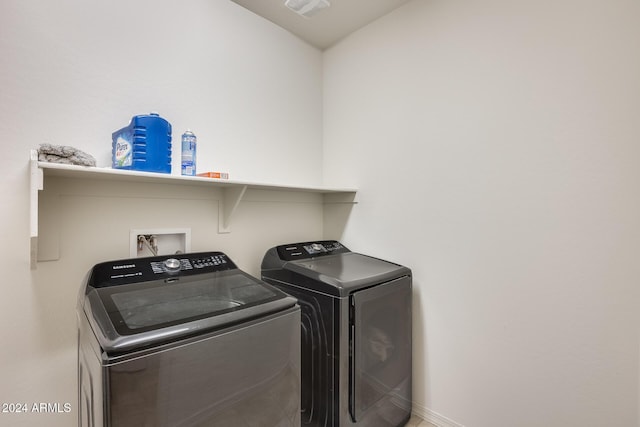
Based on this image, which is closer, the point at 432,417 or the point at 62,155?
the point at 62,155

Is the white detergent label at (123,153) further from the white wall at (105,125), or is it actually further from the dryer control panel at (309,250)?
the dryer control panel at (309,250)

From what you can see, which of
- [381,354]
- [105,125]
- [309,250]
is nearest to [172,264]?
[105,125]

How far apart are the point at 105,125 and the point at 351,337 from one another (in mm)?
1632

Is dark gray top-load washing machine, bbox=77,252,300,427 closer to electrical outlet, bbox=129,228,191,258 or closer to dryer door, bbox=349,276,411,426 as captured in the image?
electrical outlet, bbox=129,228,191,258

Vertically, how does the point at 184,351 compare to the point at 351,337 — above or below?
above

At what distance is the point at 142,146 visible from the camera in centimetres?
139

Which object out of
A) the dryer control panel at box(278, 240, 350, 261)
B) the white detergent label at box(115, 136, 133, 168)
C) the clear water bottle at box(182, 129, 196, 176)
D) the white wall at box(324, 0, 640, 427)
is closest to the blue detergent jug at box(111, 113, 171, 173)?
the white detergent label at box(115, 136, 133, 168)

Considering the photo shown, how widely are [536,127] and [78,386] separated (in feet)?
8.19

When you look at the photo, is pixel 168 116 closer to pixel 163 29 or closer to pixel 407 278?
pixel 163 29

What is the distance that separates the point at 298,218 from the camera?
92.9 inches

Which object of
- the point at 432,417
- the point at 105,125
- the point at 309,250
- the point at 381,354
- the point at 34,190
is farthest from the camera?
the point at 309,250

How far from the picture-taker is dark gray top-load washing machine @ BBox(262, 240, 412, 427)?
1.47m

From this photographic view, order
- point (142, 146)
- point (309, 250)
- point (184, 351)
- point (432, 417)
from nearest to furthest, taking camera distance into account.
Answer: point (184, 351)
point (142, 146)
point (432, 417)
point (309, 250)

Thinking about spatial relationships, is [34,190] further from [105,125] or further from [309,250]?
[309,250]
